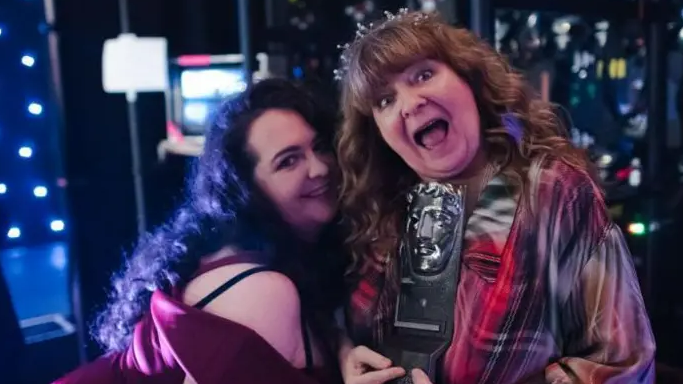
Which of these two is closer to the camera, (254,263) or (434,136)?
(434,136)

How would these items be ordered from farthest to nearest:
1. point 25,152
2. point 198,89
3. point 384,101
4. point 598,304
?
point 198,89
point 25,152
point 384,101
point 598,304

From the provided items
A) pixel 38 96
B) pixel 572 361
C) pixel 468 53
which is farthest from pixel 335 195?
pixel 38 96

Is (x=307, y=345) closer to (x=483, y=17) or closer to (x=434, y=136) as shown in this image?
(x=434, y=136)

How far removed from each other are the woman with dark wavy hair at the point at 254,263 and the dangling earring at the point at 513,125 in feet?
0.93

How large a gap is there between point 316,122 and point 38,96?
6.12 feet

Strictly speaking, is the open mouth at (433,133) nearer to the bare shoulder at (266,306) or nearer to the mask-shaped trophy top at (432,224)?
the mask-shaped trophy top at (432,224)

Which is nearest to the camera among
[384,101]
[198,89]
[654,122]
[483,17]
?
[384,101]

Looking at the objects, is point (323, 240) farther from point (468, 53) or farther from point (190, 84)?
point (190, 84)

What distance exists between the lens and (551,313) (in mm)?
1046

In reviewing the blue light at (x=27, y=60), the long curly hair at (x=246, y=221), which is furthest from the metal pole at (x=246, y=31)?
the long curly hair at (x=246, y=221)

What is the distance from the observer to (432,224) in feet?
3.71

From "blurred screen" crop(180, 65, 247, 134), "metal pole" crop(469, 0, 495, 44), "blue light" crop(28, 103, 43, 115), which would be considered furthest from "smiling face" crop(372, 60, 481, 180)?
"blurred screen" crop(180, 65, 247, 134)

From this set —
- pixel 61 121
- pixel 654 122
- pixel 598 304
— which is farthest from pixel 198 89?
pixel 598 304

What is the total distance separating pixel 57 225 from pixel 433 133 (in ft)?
7.09
